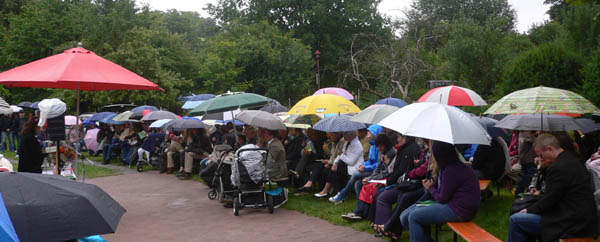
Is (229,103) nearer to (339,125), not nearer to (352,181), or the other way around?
(339,125)

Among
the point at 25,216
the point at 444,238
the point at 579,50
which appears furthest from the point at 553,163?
the point at 579,50

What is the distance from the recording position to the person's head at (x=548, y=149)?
5.01 metres

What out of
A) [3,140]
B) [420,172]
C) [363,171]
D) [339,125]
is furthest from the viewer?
[3,140]

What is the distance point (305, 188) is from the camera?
10.6 meters

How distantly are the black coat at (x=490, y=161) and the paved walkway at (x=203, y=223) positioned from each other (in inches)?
98.2

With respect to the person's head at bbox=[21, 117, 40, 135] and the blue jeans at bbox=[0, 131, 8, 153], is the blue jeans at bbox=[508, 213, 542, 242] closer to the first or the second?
the person's head at bbox=[21, 117, 40, 135]

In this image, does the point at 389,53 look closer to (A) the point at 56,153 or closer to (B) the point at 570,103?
(B) the point at 570,103

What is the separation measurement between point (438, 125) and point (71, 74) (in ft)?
18.0

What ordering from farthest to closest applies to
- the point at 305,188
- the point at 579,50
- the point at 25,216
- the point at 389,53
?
the point at 389,53, the point at 579,50, the point at 305,188, the point at 25,216

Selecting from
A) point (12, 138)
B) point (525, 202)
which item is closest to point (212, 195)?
point (525, 202)

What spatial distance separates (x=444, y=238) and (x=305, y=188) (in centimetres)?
405

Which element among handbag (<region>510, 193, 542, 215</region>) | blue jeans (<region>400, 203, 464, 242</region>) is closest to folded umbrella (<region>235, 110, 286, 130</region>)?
Answer: blue jeans (<region>400, 203, 464, 242</region>)

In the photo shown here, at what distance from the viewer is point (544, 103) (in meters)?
7.90

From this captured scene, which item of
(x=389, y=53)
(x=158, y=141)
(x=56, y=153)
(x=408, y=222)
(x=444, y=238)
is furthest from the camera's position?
(x=389, y=53)
